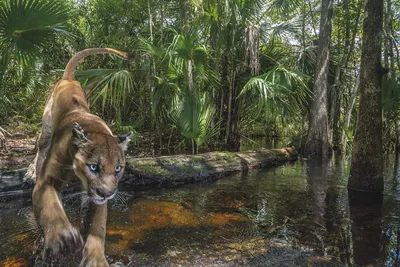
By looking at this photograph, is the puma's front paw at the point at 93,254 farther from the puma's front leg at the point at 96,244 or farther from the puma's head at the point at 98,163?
the puma's head at the point at 98,163

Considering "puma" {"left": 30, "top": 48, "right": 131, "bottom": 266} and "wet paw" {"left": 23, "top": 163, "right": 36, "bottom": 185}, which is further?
"wet paw" {"left": 23, "top": 163, "right": 36, "bottom": 185}

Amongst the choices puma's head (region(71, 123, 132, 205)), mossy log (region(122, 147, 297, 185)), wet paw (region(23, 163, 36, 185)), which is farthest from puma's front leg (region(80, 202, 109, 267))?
mossy log (region(122, 147, 297, 185))

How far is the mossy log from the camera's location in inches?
223

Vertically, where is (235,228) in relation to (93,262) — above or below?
below

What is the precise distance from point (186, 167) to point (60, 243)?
4.10m

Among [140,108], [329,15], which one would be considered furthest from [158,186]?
[329,15]

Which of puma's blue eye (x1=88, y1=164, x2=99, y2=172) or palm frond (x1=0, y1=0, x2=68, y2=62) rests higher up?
palm frond (x1=0, y1=0, x2=68, y2=62)

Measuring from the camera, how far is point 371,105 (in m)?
4.86

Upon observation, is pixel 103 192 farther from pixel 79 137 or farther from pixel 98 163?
pixel 79 137

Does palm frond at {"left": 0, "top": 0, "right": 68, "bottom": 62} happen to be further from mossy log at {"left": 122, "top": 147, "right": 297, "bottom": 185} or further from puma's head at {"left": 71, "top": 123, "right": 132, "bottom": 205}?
puma's head at {"left": 71, "top": 123, "right": 132, "bottom": 205}

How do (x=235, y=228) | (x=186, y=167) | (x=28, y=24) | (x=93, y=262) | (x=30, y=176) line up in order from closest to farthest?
1. (x=93, y=262)
2. (x=235, y=228)
3. (x=28, y=24)
4. (x=30, y=176)
5. (x=186, y=167)

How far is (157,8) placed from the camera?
9391 millimetres

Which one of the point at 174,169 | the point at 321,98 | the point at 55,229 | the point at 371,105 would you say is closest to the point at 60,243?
the point at 55,229

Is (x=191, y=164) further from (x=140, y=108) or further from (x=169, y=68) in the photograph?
(x=140, y=108)
